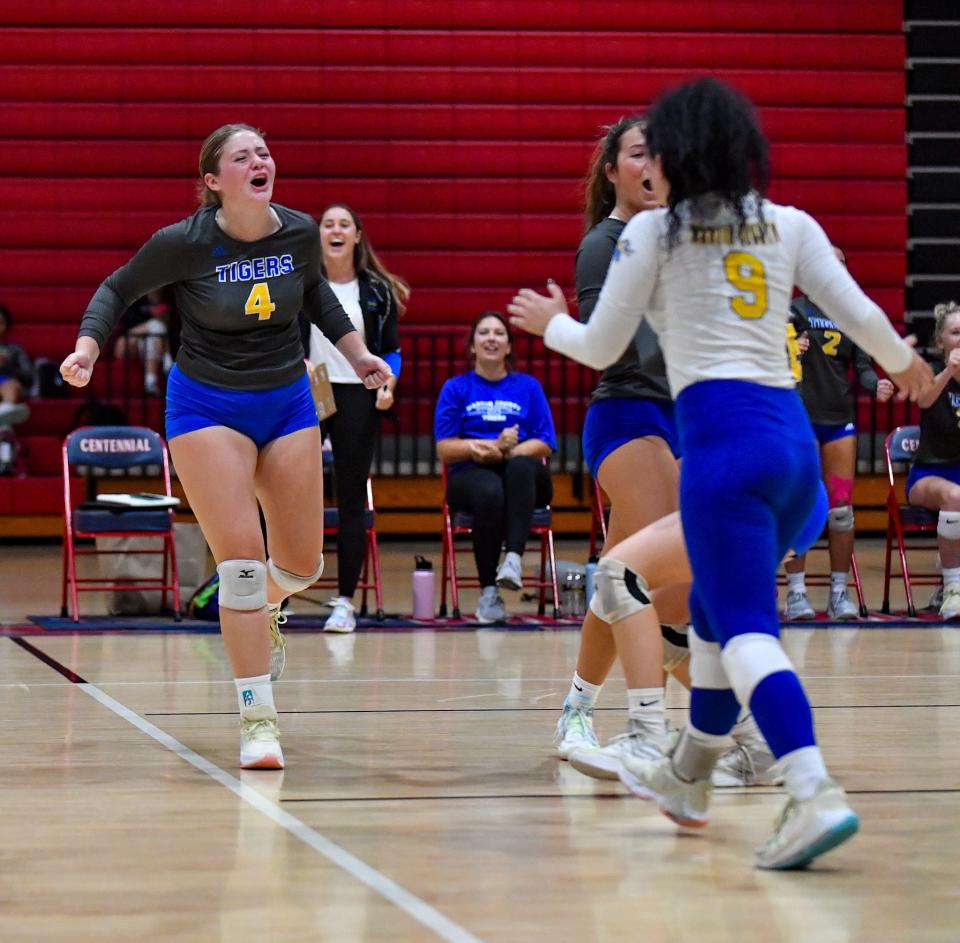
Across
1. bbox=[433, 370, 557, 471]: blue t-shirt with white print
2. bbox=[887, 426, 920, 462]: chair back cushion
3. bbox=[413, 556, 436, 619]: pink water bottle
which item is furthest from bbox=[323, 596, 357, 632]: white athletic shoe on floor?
bbox=[887, 426, 920, 462]: chair back cushion

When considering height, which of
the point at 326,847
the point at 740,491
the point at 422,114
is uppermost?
the point at 422,114

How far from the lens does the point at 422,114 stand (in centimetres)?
1285

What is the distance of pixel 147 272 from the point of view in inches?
175

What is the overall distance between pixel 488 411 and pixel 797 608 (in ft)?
5.84

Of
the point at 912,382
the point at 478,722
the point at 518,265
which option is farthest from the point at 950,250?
the point at 912,382

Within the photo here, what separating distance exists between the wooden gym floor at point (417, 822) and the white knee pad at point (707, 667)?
0.33 m

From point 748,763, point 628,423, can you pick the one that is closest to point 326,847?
point 748,763

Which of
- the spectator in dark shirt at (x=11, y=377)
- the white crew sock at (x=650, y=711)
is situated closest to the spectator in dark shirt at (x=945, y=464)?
Result: the white crew sock at (x=650, y=711)

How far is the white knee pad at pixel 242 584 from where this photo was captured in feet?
14.1

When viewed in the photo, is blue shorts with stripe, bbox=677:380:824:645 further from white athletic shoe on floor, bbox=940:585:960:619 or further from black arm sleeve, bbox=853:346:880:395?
black arm sleeve, bbox=853:346:880:395

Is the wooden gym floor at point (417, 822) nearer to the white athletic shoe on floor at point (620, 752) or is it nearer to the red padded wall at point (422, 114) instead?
the white athletic shoe on floor at point (620, 752)

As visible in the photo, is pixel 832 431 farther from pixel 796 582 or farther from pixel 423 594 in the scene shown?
pixel 423 594

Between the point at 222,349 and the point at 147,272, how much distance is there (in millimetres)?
291

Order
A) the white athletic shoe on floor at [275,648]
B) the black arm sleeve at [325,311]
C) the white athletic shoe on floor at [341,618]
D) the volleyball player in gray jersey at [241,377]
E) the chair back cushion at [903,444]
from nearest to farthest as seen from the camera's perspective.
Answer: the volleyball player in gray jersey at [241,377] → the black arm sleeve at [325,311] → the white athletic shoe on floor at [275,648] → the white athletic shoe on floor at [341,618] → the chair back cushion at [903,444]
